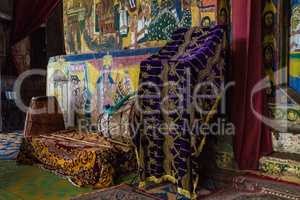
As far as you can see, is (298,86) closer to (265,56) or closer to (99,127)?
(265,56)

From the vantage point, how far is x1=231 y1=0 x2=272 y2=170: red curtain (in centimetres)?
298

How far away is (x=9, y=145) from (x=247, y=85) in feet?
11.9

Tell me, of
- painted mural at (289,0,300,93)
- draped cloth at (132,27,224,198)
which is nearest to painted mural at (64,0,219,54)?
draped cloth at (132,27,224,198)

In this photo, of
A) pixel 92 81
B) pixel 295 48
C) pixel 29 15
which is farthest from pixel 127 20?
pixel 29 15

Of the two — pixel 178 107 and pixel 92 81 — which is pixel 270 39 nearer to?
pixel 178 107

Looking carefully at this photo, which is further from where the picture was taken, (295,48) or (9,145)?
(9,145)

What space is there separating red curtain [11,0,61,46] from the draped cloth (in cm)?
319

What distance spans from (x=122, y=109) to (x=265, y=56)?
4.95 ft

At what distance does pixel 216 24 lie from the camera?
10.4 ft

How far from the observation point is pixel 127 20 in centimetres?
419

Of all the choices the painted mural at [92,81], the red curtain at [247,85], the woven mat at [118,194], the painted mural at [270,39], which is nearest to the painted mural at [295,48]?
the painted mural at [270,39]

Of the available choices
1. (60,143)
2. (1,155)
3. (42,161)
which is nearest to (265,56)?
(60,143)

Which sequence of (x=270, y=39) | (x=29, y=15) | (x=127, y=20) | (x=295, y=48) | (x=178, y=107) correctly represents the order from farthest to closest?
(x=29, y=15)
(x=127, y=20)
(x=270, y=39)
(x=295, y=48)
(x=178, y=107)

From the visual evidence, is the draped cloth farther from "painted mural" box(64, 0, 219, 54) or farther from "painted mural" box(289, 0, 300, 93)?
"painted mural" box(289, 0, 300, 93)
